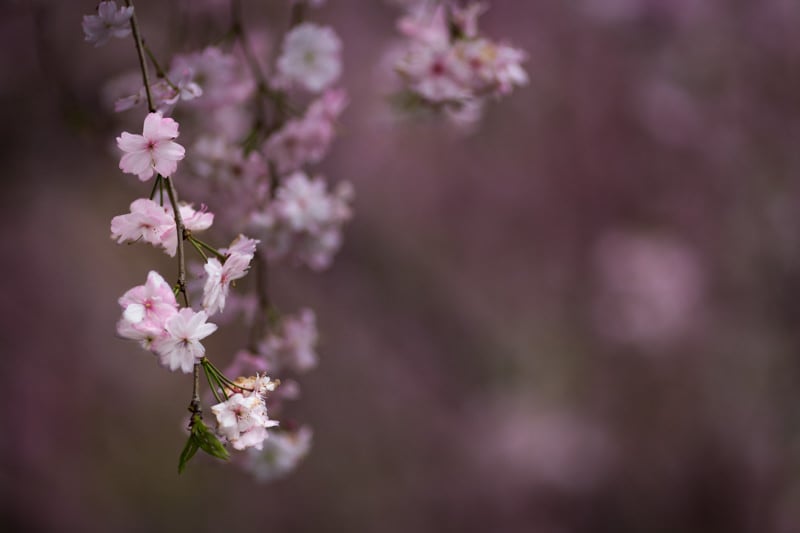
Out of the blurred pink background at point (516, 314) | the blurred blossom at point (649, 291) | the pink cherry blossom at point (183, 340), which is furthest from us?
the blurred blossom at point (649, 291)

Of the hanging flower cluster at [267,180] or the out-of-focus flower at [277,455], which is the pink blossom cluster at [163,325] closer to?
the hanging flower cluster at [267,180]

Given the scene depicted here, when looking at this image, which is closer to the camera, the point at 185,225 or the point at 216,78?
the point at 185,225

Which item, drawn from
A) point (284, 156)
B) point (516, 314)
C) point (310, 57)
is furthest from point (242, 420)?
point (516, 314)

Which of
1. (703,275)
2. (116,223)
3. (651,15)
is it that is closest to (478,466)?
(703,275)

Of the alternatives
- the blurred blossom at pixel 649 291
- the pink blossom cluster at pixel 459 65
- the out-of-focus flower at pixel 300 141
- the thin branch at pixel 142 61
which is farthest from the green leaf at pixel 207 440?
the blurred blossom at pixel 649 291

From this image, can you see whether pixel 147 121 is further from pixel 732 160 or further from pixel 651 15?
pixel 732 160

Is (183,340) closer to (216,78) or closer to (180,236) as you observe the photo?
(180,236)
